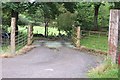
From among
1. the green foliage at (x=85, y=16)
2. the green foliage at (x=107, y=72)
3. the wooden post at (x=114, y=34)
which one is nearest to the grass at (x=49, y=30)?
the green foliage at (x=85, y=16)

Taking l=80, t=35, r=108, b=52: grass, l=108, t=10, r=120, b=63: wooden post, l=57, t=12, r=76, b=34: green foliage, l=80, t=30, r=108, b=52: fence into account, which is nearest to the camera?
l=108, t=10, r=120, b=63: wooden post

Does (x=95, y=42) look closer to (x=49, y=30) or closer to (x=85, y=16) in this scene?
(x=85, y=16)

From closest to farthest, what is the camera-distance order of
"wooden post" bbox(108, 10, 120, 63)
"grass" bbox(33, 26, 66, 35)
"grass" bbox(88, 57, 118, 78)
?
"grass" bbox(88, 57, 118, 78), "wooden post" bbox(108, 10, 120, 63), "grass" bbox(33, 26, 66, 35)

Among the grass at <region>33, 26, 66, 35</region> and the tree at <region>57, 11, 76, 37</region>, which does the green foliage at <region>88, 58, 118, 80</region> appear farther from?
the grass at <region>33, 26, 66, 35</region>

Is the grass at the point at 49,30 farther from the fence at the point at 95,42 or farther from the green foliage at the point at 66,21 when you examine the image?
the fence at the point at 95,42

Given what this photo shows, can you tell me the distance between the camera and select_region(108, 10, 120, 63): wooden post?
24.9 feet

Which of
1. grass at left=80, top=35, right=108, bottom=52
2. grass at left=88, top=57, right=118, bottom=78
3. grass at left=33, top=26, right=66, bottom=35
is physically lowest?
grass at left=33, top=26, right=66, bottom=35

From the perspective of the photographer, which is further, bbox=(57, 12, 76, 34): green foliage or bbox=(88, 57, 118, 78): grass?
bbox=(57, 12, 76, 34): green foliage

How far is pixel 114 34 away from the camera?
25.7 ft

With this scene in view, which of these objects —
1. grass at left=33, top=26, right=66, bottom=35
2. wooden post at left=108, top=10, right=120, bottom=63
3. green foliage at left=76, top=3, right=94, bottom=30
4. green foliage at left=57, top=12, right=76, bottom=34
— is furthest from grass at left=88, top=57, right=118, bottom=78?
green foliage at left=76, top=3, right=94, bottom=30

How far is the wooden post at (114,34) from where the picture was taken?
7582mm

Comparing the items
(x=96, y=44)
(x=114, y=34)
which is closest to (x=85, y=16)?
(x=96, y=44)

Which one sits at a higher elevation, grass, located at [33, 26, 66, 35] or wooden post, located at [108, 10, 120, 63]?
wooden post, located at [108, 10, 120, 63]

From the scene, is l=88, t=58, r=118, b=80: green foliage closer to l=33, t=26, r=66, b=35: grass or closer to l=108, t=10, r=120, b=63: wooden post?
l=108, t=10, r=120, b=63: wooden post
